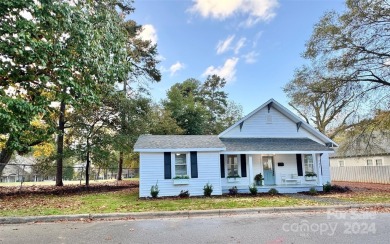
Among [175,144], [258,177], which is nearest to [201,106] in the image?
[258,177]

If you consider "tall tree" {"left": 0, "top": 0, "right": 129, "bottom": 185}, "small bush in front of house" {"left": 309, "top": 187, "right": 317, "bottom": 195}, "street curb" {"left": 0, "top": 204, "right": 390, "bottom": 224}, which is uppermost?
"tall tree" {"left": 0, "top": 0, "right": 129, "bottom": 185}

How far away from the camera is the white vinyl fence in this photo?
68.5 ft

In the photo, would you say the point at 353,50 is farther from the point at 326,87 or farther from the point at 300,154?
the point at 300,154

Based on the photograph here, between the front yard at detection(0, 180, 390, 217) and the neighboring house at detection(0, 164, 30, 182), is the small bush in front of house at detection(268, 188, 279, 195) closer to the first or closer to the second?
the front yard at detection(0, 180, 390, 217)

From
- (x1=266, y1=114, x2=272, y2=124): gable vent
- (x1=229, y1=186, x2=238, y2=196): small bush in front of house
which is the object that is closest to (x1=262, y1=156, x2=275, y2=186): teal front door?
(x1=266, y1=114, x2=272, y2=124): gable vent

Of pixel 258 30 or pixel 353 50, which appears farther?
pixel 258 30

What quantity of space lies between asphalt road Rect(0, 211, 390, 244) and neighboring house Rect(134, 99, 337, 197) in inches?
222

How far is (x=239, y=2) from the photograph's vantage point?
15719 mm

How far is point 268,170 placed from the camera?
16875 millimetres

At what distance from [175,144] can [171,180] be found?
1998 mm

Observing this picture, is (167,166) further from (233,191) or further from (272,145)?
(272,145)

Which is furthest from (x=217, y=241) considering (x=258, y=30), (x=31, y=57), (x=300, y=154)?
(x=258, y=30)

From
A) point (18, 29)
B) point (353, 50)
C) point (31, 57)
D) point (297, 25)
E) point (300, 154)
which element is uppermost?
point (297, 25)

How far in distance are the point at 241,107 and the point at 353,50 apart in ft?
101
